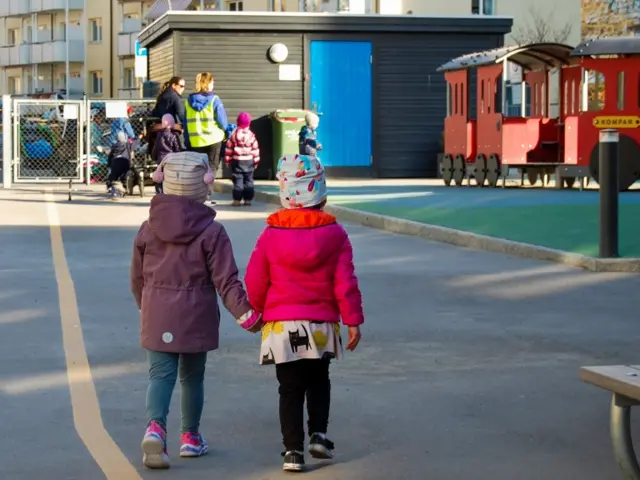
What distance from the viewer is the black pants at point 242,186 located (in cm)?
2405

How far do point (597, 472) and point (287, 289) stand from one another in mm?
1422

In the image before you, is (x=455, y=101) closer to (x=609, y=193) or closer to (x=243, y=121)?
(x=243, y=121)

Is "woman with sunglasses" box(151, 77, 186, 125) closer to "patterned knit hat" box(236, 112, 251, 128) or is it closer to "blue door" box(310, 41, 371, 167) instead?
"patterned knit hat" box(236, 112, 251, 128)

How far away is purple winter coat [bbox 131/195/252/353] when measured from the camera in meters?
6.57

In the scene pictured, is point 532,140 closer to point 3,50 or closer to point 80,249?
point 80,249

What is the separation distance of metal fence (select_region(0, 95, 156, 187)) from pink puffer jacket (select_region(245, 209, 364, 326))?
2387 cm

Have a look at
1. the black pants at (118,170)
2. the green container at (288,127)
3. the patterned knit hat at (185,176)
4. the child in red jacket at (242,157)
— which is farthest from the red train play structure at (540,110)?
the patterned knit hat at (185,176)

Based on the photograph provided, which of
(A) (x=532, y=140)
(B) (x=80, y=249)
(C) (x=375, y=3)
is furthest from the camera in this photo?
(C) (x=375, y=3)

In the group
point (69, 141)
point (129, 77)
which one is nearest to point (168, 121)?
point (69, 141)

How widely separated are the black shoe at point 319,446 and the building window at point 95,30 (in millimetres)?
90513

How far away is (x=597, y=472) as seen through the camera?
20.8ft

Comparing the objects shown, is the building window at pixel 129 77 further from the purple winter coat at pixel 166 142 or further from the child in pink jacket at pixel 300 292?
the child in pink jacket at pixel 300 292

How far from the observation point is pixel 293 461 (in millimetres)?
6348

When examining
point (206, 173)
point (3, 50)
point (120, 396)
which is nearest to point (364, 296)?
point (120, 396)
